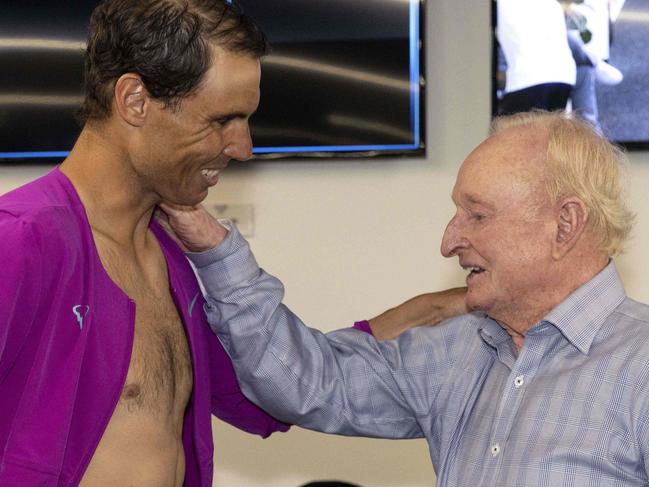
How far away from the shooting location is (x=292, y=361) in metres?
1.98

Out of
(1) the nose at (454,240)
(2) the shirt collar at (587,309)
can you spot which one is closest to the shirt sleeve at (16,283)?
(1) the nose at (454,240)

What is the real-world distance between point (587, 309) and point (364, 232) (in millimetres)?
1254

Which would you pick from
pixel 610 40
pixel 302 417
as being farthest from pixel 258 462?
pixel 610 40

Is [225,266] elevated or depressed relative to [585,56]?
depressed

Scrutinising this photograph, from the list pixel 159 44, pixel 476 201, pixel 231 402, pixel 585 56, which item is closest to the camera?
pixel 159 44

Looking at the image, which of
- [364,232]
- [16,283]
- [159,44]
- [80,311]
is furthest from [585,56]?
[16,283]

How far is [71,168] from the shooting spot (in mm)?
1805

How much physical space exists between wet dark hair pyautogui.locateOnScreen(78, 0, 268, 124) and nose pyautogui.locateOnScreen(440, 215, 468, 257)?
1.50 ft

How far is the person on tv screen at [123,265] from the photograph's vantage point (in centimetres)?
159

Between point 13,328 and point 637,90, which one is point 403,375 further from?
point 637,90

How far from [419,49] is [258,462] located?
1.23 meters

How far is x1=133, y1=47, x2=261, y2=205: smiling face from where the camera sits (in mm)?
1787

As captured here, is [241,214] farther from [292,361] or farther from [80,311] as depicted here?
[80,311]

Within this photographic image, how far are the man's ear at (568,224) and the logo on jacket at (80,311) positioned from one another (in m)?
0.78
